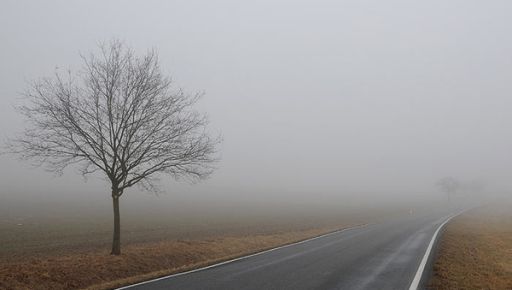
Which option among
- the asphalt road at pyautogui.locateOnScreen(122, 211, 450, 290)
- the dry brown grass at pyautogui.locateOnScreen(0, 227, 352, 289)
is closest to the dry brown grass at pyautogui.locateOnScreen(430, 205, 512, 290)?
the asphalt road at pyautogui.locateOnScreen(122, 211, 450, 290)

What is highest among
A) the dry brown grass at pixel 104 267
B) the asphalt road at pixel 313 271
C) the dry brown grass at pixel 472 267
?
the dry brown grass at pixel 104 267

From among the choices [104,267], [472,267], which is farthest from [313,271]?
[104,267]

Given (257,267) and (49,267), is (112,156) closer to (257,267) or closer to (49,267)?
(49,267)

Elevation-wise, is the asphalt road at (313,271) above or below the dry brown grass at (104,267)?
below

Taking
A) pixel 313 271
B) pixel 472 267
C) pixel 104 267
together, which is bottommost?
pixel 472 267

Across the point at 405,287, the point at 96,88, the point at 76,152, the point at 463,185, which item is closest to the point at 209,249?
the point at 76,152

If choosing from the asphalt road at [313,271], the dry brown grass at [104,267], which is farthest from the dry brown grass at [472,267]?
the dry brown grass at [104,267]

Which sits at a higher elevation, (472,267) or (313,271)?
(313,271)

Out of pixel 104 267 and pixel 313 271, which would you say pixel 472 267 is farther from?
pixel 104 267

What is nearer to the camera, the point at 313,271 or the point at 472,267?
the point at 313,271

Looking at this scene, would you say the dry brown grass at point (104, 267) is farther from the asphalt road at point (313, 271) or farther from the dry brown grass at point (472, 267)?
the dry brown grass at point (472, 267)

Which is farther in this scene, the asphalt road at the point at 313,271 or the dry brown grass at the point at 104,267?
the dry brown grass at the point at 104,267

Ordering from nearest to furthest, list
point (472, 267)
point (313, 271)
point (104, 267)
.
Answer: point (313, 271) < point (104, 267) < point (472, 267)

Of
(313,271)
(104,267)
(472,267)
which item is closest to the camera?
(313,271)
